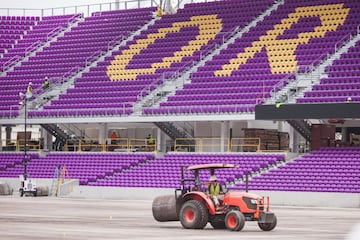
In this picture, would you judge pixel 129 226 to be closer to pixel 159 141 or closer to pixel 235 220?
pixel 235 220

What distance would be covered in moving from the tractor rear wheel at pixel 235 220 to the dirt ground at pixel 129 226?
0.59ft

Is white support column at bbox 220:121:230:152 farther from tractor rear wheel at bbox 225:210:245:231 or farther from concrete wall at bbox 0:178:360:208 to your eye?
tractor rear wheel at bbox 225:210:245:231

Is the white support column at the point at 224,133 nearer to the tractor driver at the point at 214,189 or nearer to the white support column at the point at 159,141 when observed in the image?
the white support column at the point at 159,141

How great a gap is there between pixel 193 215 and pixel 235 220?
4.29 ft

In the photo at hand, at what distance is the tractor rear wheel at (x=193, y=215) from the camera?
2610cm

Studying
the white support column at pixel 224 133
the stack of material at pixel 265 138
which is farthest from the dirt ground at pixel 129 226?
the stack of material at pixel 265 138

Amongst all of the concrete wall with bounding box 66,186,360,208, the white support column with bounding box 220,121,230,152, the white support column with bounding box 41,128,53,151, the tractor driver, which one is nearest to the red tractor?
the tractor driver

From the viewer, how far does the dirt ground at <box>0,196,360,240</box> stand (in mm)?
23594

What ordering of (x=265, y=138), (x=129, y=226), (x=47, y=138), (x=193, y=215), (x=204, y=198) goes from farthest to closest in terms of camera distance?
(x=47, y=138)
(x=265, y=138)
(x=129, y=226)
(x=193, y=215)
(x=204, y=198)

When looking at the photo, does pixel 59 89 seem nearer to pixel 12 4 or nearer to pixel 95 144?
pixel 95 144

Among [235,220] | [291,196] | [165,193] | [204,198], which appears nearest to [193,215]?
[204,198]

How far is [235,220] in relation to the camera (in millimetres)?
25750

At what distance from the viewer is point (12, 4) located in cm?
8094

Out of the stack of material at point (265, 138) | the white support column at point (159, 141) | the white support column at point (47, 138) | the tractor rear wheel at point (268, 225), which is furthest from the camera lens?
the white support column at point (47, 138)
